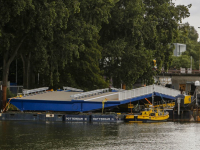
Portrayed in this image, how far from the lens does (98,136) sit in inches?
1690

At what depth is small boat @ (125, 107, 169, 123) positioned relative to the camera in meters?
55.3

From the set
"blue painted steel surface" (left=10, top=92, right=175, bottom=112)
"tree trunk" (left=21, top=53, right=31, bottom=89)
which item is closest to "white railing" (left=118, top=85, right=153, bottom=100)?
"blue painted steel surface" (left=10, top=92, right=175, bottom=112)

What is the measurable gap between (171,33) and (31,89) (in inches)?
961

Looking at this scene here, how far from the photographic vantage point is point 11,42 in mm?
58062

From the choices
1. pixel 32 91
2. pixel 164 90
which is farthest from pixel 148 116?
pixel 32 91

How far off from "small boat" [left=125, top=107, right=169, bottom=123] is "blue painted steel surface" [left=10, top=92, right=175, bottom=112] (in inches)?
80.1

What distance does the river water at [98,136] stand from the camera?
124 ft

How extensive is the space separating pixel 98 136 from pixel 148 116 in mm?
13548

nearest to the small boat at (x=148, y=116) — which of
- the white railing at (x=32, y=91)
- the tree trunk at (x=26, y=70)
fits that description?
the white railing at (x=32, y=91)

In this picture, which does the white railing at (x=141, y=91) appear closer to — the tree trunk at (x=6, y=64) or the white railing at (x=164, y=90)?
the white railing at (x=164, y=90)

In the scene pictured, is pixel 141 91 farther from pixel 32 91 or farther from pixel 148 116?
pixel 32 91

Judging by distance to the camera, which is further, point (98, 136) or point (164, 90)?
point (164, 90)

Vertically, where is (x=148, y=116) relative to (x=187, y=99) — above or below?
below

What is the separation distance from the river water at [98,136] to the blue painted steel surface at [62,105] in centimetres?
347
